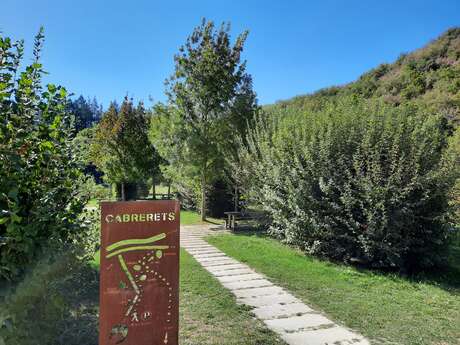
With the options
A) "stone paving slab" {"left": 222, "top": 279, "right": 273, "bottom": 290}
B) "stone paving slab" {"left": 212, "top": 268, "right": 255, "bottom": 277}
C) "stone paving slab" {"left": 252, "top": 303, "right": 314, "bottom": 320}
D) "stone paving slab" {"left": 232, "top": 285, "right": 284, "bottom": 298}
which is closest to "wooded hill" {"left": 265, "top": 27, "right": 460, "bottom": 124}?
"stone paving slab" {"left": 212, "top": 268, "right": 255, "bottom": 277}

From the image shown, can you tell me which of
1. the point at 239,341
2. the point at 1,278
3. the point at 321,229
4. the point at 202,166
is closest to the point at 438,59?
the point at 202,166

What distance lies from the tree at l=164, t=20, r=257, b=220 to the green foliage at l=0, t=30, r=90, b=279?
925 centimetres

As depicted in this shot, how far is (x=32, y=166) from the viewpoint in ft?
8.66

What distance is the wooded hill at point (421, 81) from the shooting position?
746 inches

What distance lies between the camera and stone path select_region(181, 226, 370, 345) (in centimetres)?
381

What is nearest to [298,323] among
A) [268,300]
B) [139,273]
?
[268,300]

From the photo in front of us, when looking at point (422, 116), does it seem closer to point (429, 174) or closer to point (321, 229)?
point (429, 174)

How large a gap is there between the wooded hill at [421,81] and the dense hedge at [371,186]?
1035cm

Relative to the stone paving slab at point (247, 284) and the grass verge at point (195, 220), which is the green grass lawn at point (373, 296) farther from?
the grass verge at point (195, 220)

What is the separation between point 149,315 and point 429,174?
5873 millimetres

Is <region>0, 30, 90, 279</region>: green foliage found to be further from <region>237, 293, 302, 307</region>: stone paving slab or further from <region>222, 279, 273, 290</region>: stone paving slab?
<region>222, 279, 273, 290</region>: stone paving slab

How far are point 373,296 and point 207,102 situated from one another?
8.83 metres

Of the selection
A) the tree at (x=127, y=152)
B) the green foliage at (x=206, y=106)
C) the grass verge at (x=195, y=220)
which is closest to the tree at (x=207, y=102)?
the green foliage at (x=206, y=106)

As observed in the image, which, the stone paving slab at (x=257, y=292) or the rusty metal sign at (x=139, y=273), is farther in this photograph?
the stone paving slab at (x=257, y=292)
